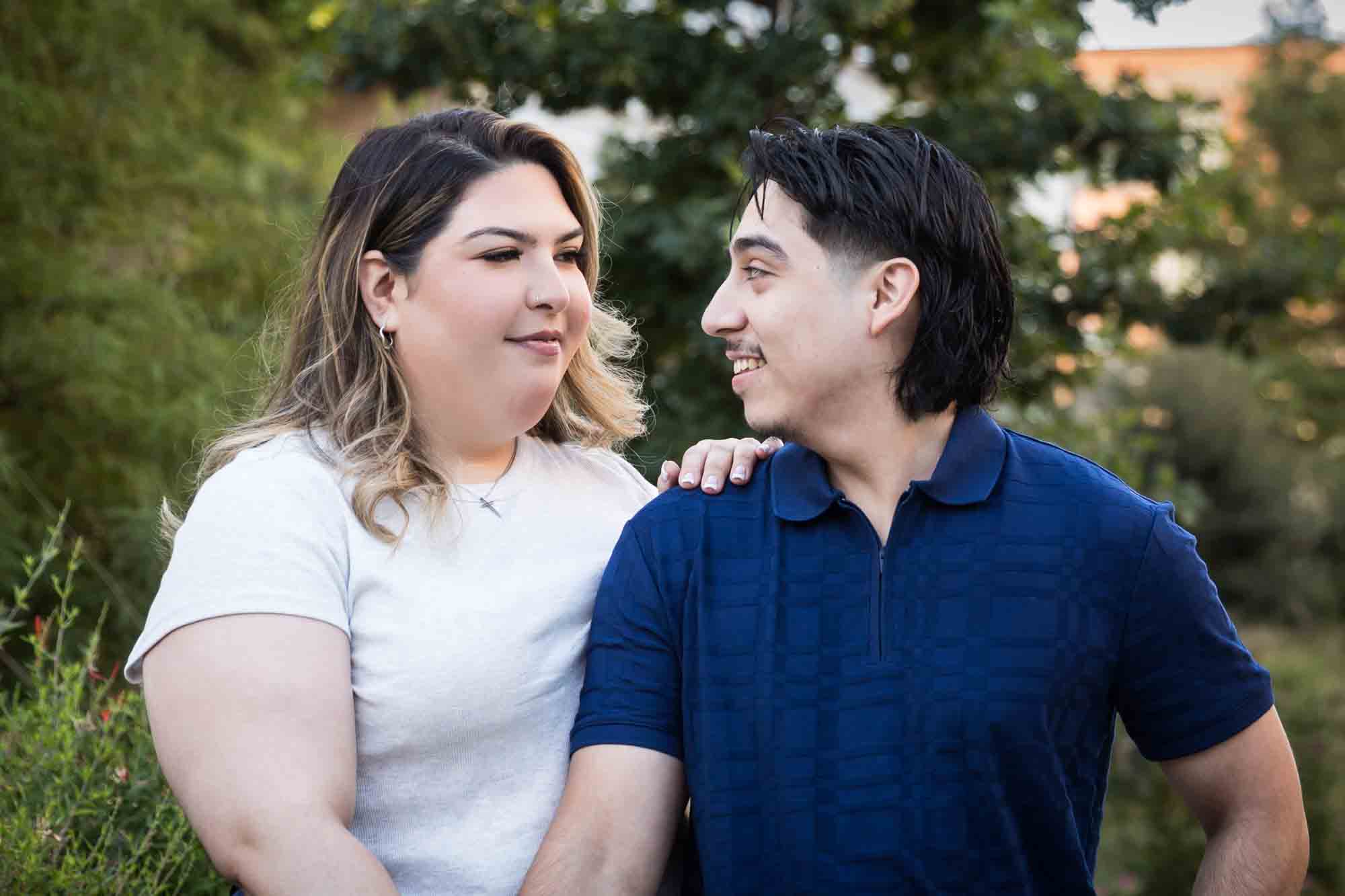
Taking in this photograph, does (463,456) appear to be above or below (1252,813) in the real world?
above

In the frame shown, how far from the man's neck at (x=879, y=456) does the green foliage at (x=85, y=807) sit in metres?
1.22

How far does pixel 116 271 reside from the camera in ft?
15.5

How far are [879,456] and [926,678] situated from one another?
392 mm

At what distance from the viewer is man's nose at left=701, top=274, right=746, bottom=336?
2271mm

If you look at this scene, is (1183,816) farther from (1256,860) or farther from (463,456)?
(463,456)

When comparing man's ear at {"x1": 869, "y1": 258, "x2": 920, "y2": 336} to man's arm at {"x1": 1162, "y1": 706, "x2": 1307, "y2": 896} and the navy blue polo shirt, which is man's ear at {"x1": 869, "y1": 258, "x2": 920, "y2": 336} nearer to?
the navy blue polo shirt

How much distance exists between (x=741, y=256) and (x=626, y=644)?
679 millimetres

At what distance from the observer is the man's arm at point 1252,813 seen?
204cm

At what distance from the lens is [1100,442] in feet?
16.2

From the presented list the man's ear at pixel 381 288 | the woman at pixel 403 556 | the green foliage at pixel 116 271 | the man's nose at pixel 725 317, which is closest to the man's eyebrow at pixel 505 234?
the woman at pixel 403 556

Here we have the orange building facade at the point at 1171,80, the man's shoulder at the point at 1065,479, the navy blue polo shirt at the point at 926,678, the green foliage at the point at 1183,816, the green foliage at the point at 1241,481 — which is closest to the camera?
the navy blue polo shirt at the point at 926,678

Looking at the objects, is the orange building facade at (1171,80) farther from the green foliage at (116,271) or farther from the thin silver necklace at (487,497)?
the thin silver necklace at (487,497)

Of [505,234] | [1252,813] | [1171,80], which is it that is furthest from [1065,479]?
[1171,80]

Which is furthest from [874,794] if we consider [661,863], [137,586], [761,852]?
[137,586]
